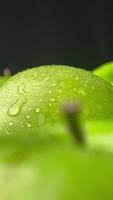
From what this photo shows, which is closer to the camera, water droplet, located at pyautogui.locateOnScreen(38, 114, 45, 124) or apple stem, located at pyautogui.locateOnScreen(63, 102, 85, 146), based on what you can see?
apple stem, located at pyautogui.locateOnScreen(63, 102, 85, 146)

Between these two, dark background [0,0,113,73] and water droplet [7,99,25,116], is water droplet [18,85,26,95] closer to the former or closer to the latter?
water droplet [7,99,25,116]

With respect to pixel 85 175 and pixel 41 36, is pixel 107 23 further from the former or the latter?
pixel 85 175

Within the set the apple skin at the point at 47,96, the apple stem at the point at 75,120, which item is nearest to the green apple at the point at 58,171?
the apple stem at the point at 75,120

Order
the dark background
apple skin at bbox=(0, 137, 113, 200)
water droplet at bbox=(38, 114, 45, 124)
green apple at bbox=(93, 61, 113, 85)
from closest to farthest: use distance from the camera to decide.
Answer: apple skin at bbox=(0, 137, 113, 200) → water droplet at bbox=(38, 114, 45, 124) → green apple at bbox=(93, 61, 113, 85) → the dark background

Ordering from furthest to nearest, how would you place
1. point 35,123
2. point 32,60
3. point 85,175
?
point 32,60, point 35,123, point 85,175

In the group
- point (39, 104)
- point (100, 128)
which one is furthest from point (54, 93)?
point (100, 128)

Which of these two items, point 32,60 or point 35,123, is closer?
point 35,123

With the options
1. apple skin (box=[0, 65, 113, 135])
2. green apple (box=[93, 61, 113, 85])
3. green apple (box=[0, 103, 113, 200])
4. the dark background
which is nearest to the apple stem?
green apple (box=[0, 103, 113, 200])
